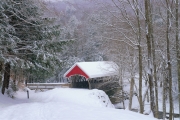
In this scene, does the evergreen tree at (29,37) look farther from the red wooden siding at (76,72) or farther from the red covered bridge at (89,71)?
the red wooden siding at (76,72)

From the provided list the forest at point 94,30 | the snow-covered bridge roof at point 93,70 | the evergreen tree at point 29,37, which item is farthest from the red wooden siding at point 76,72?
the evergreen tree at point 29,37

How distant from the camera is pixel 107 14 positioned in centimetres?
833

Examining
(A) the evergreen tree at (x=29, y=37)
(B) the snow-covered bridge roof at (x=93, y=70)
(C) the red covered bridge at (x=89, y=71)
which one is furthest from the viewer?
(C) the red covered bridge at (x=89, y=71)

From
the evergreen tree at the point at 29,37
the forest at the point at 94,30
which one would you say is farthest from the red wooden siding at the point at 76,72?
the evergreen tree at the point at 29,37

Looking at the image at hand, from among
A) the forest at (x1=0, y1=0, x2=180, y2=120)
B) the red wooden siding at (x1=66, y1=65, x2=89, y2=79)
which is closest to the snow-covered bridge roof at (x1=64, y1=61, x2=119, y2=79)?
the red wooden siding at (x1=66, y1=65, x2=89, y2=79)

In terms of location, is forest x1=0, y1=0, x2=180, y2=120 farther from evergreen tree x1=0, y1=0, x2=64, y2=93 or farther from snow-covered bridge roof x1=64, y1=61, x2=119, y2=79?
snow-covered bridge roof x1=64, y1=61, x2=119, y2=79

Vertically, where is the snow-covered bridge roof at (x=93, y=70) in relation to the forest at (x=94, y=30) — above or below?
below

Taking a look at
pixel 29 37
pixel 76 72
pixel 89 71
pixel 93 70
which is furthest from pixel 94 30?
pixel 76 72

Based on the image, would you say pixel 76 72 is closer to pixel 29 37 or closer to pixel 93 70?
pixel 93 70

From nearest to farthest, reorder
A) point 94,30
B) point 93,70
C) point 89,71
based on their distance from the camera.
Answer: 1. point 94,30
2. point 89,71
3. point 93,70

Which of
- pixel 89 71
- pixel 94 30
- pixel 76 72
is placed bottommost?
pixel 76 72

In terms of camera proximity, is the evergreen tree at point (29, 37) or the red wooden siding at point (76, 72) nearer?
the evergreen tree at point (29, 37)

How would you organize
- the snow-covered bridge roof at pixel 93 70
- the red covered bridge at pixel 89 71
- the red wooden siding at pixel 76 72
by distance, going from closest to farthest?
the snow-covered bridge roof at pixel 93 70 → the red covered bridge at pixel 89 71 → the red wooden siding at pixel 76 72

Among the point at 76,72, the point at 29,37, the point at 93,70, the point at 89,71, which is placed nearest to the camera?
the point at 29,37
